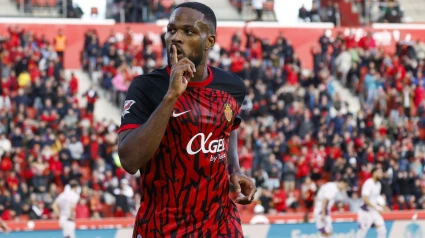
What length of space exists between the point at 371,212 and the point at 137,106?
491 inches

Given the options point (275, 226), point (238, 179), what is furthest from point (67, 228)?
point (238, 179)

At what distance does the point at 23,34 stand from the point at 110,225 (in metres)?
7.98

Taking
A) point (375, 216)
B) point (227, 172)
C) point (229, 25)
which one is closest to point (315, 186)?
point (375, 216)

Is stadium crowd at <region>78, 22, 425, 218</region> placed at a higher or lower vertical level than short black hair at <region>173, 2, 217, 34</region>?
lower

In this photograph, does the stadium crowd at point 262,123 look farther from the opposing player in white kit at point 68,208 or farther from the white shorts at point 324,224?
the white shorts at point 324,224

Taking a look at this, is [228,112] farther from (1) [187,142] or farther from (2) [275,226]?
(2) [275,226]

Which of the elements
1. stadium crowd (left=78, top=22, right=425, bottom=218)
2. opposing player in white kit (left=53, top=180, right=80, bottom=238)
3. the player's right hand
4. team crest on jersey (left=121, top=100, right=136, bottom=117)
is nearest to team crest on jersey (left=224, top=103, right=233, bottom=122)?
team crest on jersey (left=121, top=100, right=136, bottom=117)

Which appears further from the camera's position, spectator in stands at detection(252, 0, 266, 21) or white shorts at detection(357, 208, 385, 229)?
spectator in stands at detection(252, 0, 266, 21)

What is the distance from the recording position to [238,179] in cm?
A: 569

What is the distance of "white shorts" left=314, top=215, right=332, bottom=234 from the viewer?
55.7 feet

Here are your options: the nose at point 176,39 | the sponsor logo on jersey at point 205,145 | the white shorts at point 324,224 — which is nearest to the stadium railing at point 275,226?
the white shorts at point 324,224

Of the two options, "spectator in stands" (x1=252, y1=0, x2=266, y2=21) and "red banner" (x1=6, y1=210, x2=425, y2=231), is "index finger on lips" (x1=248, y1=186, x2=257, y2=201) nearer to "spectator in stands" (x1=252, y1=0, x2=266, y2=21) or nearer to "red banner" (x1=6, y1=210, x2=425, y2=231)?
"red banner" (x1=6, y1=210, x2=425, y2=231)

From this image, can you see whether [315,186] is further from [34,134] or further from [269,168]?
[34,134]

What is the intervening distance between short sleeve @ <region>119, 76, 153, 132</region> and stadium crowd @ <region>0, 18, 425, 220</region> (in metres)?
13.8
